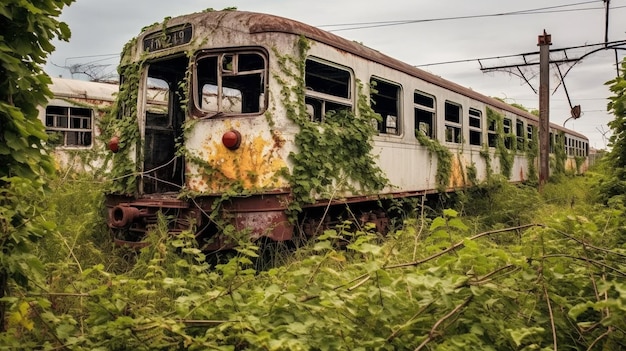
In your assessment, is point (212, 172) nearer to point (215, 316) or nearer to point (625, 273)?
point (215, 316)

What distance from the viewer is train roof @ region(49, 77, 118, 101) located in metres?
13.2

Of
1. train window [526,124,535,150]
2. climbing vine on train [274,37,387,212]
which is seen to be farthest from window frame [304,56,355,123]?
train window [526,124,535,150]

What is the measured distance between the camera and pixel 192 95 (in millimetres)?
6277

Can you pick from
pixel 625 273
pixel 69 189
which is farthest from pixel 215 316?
pixel 69 189

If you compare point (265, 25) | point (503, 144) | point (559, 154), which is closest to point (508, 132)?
point (503, 144)

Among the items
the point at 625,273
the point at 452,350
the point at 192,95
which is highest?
the point at 192,95

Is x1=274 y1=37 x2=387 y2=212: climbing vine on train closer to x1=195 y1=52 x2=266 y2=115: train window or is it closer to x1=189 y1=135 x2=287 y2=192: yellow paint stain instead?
x1=189 y1=135 x2=287 y2=192: yellow paint stain

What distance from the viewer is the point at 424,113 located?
365 inches

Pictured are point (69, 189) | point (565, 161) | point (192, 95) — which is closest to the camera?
point (192, 95)

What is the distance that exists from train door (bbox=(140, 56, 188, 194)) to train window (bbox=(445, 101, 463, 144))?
530 centimetres

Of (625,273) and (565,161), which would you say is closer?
(625,273)

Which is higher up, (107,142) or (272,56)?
(272,56)

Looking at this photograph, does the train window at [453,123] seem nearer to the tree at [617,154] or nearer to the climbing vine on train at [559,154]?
the tree at [617,154]

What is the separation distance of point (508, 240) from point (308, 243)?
2979 mm
